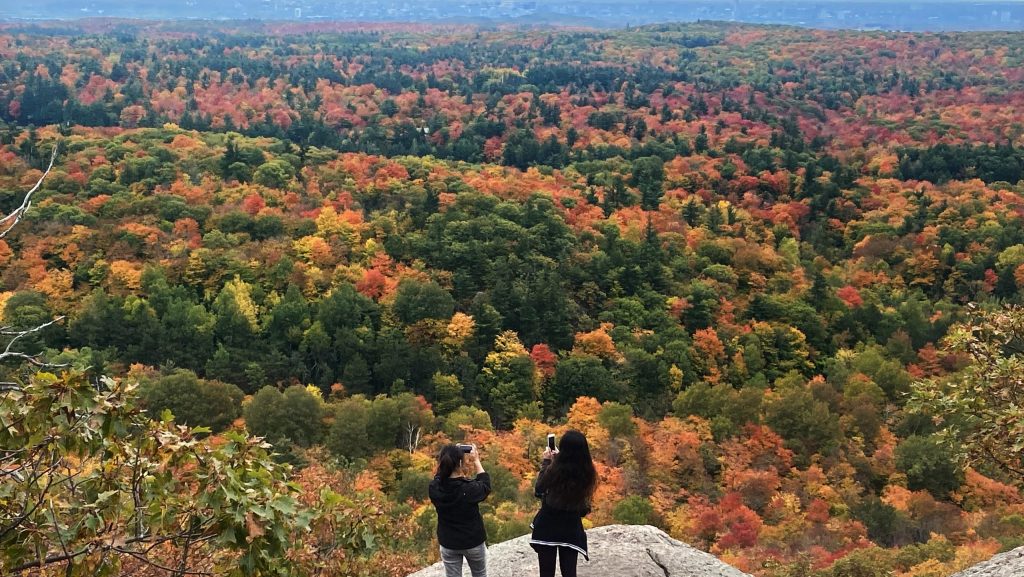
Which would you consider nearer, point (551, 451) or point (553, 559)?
point (551, 451)

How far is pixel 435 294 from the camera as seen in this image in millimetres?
47562

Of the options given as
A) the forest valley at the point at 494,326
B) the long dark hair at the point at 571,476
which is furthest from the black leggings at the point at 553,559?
the forest valley at the point at 494,326

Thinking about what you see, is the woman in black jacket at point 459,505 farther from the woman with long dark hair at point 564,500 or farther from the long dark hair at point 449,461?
the woman with long dark hair at point 564,500

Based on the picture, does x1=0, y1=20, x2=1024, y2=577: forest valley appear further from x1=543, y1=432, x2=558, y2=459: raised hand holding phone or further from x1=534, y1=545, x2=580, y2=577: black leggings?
x1=543, y1=432, x2=558, y2=459: raised hand holding phone

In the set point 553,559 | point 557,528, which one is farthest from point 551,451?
point 553,559

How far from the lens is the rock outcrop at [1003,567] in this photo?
9609mm

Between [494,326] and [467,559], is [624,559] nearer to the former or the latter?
[467,559]

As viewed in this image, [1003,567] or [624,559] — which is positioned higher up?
[624,559]

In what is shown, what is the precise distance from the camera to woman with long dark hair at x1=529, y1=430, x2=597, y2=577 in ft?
22.9

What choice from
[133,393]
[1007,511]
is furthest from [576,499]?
[1007,511]

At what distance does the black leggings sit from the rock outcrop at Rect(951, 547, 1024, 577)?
18.5 feet

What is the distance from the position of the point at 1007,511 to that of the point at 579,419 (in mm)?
17858

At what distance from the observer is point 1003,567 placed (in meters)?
9.89

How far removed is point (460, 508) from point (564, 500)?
0.94 m
